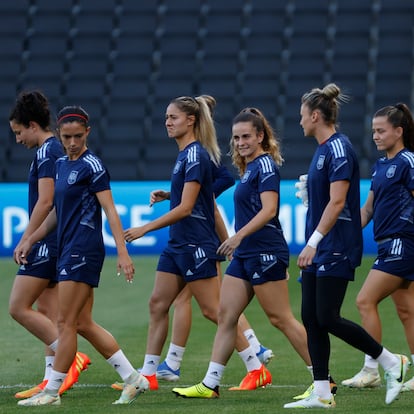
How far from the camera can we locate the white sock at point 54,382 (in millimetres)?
6589

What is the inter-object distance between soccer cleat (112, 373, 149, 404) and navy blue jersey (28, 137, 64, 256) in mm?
1095

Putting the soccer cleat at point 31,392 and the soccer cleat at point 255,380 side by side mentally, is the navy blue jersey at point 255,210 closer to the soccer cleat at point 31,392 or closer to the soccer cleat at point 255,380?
the soccer cleat at point 255,380

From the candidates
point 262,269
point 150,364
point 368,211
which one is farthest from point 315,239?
point 150,364

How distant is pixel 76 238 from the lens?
6.55 metres

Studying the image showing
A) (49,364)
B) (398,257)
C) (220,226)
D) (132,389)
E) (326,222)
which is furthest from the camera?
(220,226)

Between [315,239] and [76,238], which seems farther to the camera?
[76,238]

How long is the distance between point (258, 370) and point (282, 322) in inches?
24.2

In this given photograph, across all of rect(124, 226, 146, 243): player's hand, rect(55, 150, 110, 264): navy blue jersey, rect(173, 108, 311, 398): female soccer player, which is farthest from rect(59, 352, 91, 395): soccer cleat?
rect(124, 226, 146, 243): player's hand

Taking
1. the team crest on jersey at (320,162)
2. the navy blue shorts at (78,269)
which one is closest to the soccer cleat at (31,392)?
the navy blue shorts at (78,269)

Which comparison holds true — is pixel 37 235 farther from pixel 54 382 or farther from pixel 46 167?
pixel 54 382

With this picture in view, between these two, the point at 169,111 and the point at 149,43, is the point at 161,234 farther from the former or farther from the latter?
the point at 169,111

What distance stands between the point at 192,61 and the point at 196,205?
14036mm

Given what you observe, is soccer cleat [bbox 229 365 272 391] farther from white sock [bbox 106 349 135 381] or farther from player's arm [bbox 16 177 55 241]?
player's arm [bbox 16 177 55 241]

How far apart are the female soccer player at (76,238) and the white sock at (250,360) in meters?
1.03
